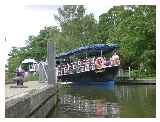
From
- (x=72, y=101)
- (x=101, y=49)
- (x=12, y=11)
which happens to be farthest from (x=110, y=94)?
(x=12, y=11)

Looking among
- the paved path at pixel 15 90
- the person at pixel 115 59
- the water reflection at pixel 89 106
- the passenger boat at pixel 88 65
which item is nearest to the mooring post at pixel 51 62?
the passenger boat at pixel 88 65

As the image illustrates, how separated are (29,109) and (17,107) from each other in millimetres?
589

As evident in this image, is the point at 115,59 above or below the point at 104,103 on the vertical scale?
above

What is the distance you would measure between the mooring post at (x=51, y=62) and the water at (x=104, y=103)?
23 cm

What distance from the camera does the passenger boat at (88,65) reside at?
6781mm

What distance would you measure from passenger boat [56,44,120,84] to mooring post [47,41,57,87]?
0.27ft

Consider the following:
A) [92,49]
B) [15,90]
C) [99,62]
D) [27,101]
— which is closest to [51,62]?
[99,62]

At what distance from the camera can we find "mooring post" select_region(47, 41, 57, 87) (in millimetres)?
6828

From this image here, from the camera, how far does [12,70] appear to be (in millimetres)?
6152

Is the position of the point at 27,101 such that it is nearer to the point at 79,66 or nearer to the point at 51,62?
the point at 79,66

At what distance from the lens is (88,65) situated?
7.17m

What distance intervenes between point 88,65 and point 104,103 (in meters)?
0.60

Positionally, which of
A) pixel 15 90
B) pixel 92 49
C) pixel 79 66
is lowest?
pixel 15 90

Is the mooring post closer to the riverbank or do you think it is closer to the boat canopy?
the boat canopy
